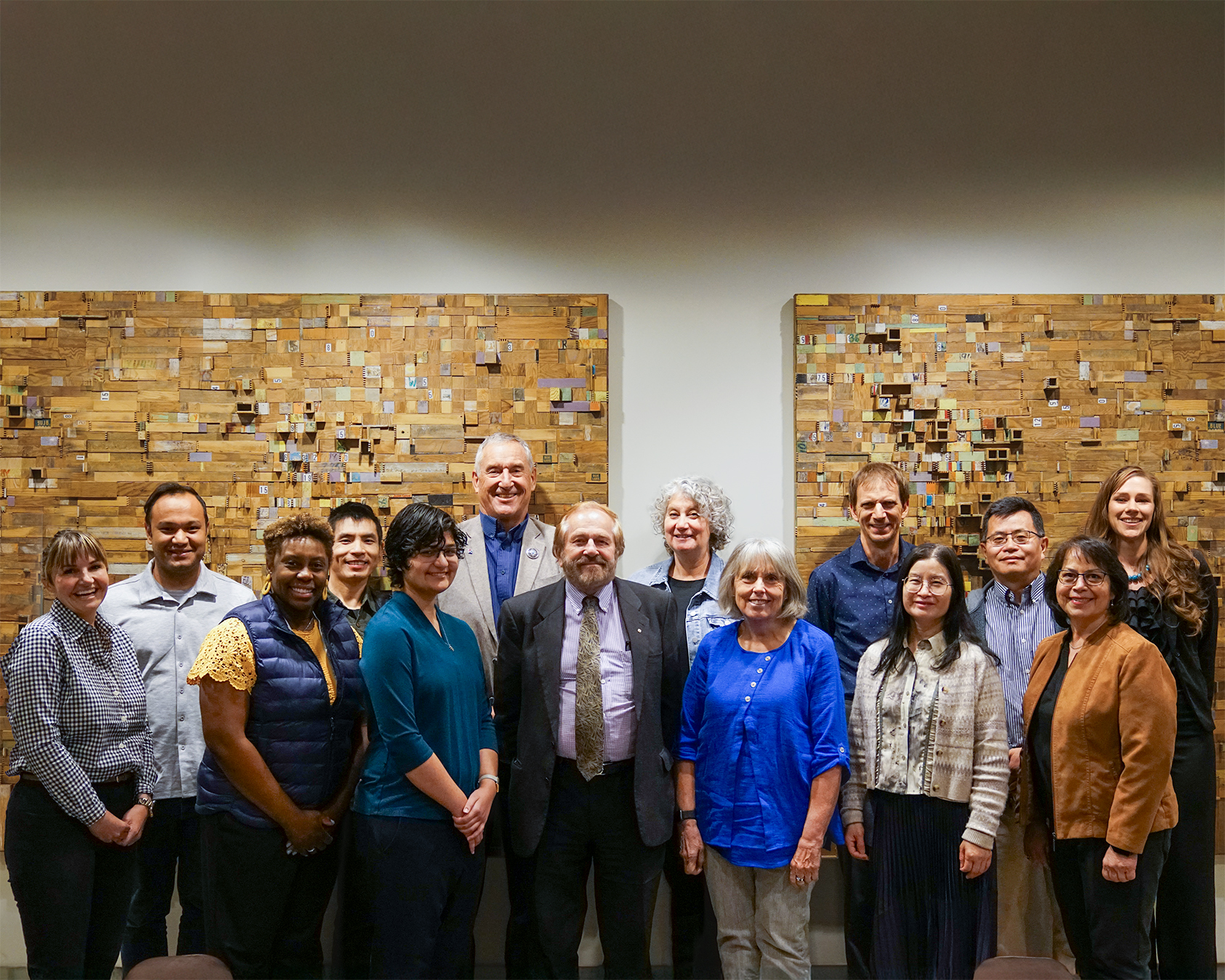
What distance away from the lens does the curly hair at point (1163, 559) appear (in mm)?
2852

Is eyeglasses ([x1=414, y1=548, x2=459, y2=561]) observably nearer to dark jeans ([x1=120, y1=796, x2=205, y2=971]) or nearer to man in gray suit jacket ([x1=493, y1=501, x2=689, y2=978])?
man in gray suit jacket ([x1=493, y1=501, x2=689, y2=978])

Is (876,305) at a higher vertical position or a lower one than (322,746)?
higher

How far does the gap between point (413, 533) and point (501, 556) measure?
80cm

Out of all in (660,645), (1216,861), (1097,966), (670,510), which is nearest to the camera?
(1097,966)

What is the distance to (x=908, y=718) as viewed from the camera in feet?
8.58

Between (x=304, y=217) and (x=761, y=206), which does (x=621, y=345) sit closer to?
(x=761, y=206)

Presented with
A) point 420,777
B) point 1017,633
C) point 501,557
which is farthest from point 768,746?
point 501,557

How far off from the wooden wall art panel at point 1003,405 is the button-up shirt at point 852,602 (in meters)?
0.37

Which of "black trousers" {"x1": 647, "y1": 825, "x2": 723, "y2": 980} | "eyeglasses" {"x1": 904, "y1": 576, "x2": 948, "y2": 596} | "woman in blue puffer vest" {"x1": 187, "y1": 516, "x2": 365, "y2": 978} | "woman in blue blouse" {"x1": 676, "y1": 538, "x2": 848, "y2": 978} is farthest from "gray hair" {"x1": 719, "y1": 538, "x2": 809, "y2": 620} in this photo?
"woman in blue puffer vest" {"x1": 187, "y1": 516, "x2": 365, "y2": 978}

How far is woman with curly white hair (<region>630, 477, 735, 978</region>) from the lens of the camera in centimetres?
311

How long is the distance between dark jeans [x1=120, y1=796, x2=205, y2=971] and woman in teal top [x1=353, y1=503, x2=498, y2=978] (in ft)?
2.85

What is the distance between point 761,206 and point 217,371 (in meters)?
2.43

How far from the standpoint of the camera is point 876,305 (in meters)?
3.66

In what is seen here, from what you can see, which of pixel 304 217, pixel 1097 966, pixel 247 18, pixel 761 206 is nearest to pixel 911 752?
pixel 1097 966
